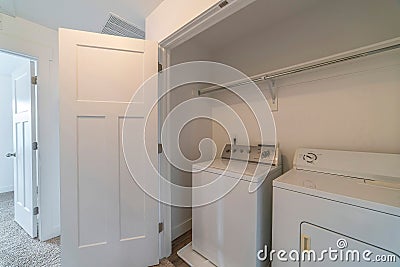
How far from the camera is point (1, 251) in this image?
74.6 inches

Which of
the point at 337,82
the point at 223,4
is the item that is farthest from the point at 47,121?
the point at 337,82

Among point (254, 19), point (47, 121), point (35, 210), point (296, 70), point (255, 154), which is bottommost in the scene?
point (35, 210)

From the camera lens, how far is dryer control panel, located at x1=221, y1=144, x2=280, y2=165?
1.80m

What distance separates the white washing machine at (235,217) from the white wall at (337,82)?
432 millimetres

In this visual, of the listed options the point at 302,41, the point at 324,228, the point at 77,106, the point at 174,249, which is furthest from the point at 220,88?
the point at 174,249

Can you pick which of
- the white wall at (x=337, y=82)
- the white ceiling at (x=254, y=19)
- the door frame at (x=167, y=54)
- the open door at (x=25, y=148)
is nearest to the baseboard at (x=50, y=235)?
the open door at (x=25, y=148)

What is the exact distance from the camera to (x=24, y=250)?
191 cm

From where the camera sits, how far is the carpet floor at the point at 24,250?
5.74ft

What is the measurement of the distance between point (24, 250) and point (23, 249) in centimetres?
3

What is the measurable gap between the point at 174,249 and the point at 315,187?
157 cm

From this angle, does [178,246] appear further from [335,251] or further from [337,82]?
[337,82]

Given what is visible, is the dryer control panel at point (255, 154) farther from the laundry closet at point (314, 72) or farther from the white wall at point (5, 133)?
the white wall at point (5, 133)

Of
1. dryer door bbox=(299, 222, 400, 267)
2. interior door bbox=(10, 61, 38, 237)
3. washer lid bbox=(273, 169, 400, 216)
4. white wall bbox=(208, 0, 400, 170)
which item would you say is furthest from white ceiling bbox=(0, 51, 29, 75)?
dryer door bbox=(299, 222, 400, 267)

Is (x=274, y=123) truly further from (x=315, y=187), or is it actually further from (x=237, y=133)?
(x=315, y=187)
